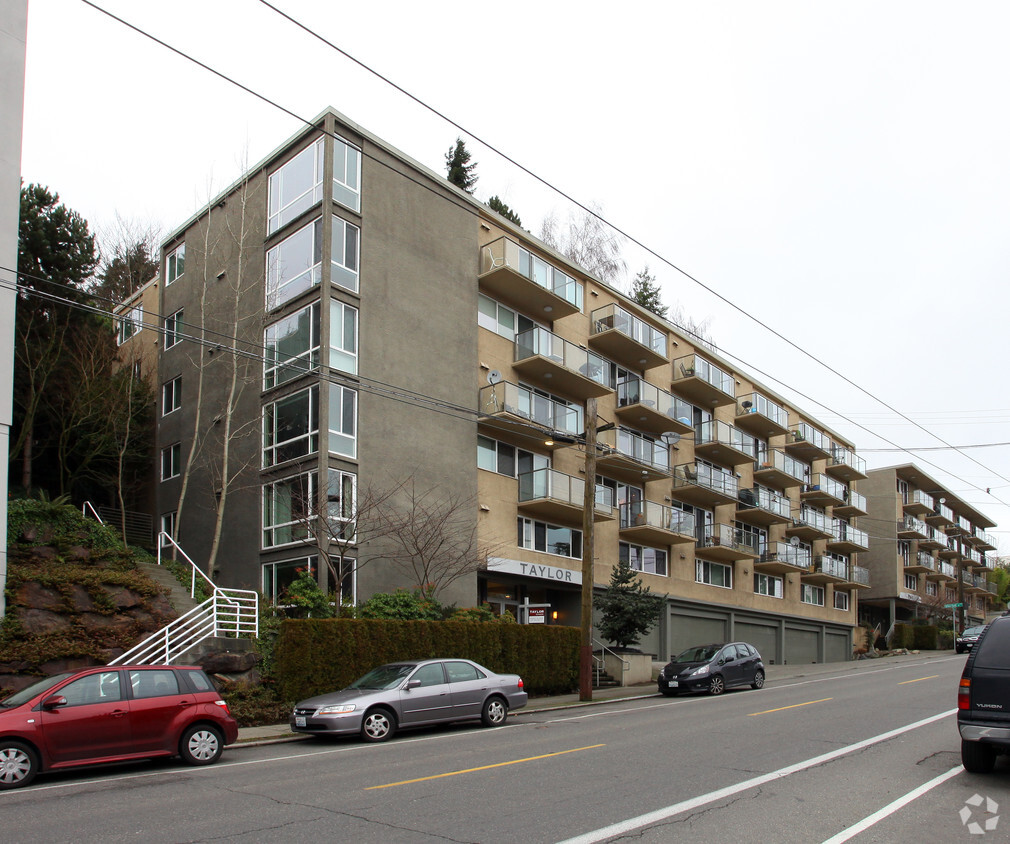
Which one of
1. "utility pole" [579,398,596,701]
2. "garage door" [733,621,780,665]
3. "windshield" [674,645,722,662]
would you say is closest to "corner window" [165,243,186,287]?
"utility pole" [579,398,596,701]

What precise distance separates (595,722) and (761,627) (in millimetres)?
29727

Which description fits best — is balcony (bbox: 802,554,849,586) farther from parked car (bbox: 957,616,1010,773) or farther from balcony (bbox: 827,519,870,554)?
parked car (bbox: 957,616,1010,773)

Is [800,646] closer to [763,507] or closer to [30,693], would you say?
[763,507]

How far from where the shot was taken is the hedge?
18.6 metres

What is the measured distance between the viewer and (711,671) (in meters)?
24.4

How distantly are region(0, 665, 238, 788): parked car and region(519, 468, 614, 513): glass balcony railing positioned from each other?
16890mm

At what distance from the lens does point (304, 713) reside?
15164 mm

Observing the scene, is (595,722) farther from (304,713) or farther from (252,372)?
(252,372)

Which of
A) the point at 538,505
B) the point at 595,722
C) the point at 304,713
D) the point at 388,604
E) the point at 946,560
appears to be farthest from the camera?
the point at 946,560

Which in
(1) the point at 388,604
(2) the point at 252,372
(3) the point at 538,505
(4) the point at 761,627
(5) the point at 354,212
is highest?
(5) the point at 354,212

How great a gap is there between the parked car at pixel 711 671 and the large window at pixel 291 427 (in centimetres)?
1112

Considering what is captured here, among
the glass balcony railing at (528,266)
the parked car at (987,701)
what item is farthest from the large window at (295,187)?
the parked car at (987,701)

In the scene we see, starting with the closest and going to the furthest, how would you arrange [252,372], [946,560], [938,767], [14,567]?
[938,767], [14,567], [252,372], [946,560]

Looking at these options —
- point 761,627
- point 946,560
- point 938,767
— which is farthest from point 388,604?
point 946,560
